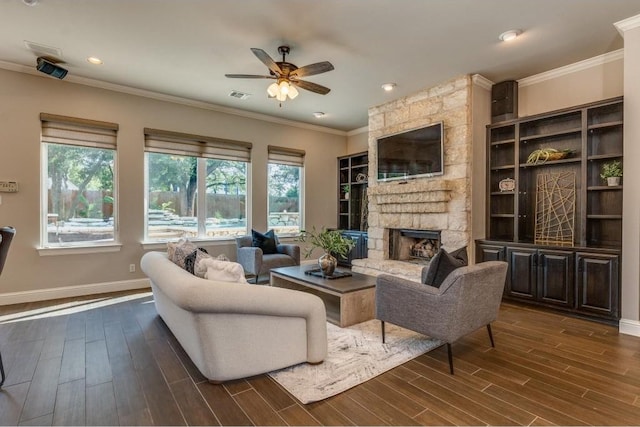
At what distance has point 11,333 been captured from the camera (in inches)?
117

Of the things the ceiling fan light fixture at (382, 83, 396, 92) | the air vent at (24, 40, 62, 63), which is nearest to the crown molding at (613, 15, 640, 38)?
the ceiling fan light fixture at (382, 83, 396, 92)

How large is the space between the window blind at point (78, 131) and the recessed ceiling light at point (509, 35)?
4.90 m

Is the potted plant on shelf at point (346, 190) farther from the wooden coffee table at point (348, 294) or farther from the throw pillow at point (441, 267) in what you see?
the throw pillow at point (441, 267)

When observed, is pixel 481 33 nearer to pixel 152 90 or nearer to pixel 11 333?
pixel 152 90

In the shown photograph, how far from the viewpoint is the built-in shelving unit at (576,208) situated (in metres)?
3.36

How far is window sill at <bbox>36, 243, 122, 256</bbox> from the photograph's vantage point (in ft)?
13.5

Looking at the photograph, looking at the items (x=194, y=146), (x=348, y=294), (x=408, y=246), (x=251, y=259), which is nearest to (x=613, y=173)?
(x=408, y=246)

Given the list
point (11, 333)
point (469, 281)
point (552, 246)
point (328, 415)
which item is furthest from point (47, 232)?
point (552, 246)

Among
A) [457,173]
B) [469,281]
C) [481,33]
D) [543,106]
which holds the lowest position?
[469,281]

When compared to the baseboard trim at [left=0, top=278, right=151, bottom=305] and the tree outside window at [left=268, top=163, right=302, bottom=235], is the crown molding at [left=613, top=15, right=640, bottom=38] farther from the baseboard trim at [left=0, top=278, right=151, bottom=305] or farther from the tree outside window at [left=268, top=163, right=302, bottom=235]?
the baseboard trim at [left=0, top=278, right=151, bottom=305]

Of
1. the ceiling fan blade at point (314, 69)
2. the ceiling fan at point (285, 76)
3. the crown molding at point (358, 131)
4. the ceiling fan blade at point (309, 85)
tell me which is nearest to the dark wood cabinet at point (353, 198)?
the crown molding at point (358, 131)

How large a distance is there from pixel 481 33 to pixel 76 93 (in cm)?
497

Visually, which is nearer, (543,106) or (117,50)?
(117,50)

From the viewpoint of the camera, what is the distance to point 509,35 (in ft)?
10.5
